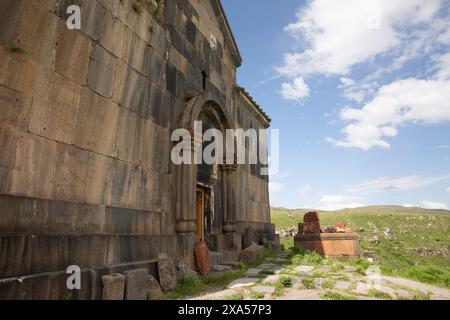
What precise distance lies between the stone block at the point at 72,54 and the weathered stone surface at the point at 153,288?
2.83m

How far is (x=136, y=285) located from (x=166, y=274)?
0.89 m

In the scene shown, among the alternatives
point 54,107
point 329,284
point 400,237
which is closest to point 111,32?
point 54,107

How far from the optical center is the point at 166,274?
493 centimetres

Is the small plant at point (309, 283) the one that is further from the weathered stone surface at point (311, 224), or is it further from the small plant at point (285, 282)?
the weathered stone surface at point (311, 224)

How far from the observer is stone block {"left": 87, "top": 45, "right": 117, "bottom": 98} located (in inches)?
169

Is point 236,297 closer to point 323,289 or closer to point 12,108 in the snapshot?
point 323,289

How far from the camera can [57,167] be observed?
3664 millimetres

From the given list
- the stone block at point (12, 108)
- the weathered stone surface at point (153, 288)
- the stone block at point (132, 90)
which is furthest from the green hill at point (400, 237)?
the stone block at point (12, 108)

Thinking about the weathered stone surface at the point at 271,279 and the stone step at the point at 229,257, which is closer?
the weathered stone surface at the point at 271,279

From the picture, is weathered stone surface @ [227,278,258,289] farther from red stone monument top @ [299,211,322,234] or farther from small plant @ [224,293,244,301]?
red stone monument top @ [299,211,322,234]

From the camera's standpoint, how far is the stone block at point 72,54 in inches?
150
